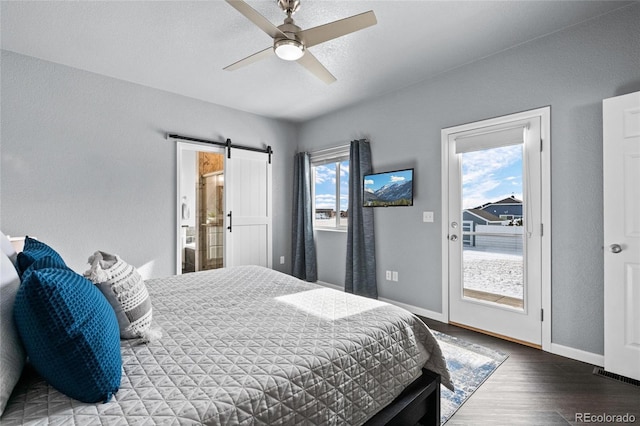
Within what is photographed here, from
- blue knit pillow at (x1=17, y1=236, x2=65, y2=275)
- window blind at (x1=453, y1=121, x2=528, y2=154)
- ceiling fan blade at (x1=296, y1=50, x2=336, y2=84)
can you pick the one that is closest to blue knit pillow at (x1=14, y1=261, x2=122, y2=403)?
blue knit pillow at (x1=17, y1=236, x2=65, y2=275)

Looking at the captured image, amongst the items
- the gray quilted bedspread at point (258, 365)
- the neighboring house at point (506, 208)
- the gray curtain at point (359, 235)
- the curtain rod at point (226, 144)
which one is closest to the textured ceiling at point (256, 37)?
the curtain rod at point (226, 144)

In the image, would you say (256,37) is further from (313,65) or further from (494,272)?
(494,272)

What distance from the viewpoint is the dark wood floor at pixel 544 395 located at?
175 cm

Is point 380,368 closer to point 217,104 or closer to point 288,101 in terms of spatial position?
point 288,101

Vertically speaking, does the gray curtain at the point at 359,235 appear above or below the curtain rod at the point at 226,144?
below

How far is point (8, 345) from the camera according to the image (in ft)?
2.83

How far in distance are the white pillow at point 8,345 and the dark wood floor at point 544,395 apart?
1.93 m

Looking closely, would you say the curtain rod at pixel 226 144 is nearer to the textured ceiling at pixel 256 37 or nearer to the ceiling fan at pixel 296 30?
the textured ceiling at pixel 256 37

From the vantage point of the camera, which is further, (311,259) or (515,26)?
(311,259)

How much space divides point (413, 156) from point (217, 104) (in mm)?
2661

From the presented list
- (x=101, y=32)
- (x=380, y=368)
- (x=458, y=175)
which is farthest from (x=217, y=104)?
(x=380, y=368)

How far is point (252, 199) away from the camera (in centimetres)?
451

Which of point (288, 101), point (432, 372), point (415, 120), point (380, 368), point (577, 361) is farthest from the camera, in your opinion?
point (288, 101)

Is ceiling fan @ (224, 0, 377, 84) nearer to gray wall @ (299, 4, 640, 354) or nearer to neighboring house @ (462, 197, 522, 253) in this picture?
gray wall @ (299, 4, 640, 354)
